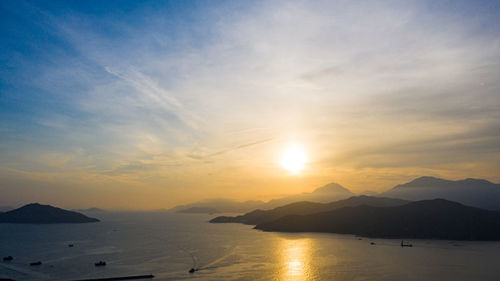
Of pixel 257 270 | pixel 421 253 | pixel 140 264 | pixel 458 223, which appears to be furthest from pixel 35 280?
pixel 458 223

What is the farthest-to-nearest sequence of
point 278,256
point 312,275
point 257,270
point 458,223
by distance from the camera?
point 458,223, point 278,256, point 257,270, point 312,275

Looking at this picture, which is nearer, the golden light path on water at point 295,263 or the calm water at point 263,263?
the calm water at point 263,263

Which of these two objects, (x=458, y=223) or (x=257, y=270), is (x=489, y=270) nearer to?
(x=257, y=270)

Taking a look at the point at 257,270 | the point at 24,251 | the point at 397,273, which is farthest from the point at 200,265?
the point at 24,251

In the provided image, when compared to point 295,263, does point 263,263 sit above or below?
above

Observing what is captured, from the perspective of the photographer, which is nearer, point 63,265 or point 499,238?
point 63,265

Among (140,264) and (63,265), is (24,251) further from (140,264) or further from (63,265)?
(140,264)

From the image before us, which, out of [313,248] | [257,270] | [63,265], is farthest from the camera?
[313,248]

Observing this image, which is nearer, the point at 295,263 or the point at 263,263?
the point at 263,263

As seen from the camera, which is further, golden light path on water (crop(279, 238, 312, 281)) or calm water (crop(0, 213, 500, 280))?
golden light path on water (crop(279, 238, 312, 281))
